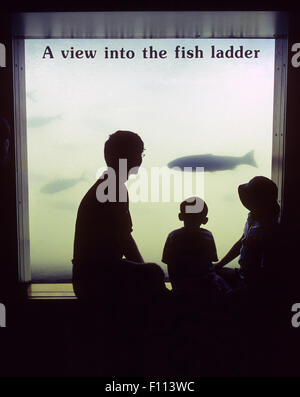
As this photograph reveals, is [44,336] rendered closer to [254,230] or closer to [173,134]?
[254,230]

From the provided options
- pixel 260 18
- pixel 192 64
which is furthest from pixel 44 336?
pixel 260 18

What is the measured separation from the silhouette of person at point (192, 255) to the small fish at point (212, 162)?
738 millimetres

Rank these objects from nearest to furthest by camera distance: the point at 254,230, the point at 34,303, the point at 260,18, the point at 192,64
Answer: the point at 254,230 < the point at 260,18 < the point at 34,303 < the point at 192,64

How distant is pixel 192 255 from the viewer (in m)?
2.15

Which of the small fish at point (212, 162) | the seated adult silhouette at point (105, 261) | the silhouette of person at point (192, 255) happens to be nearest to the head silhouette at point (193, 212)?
the silhouette of person at point (192, 255)

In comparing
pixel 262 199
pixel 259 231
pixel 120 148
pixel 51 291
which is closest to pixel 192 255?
pixel 259 231

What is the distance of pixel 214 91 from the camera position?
2.86 m

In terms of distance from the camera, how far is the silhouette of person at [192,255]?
2.14 m

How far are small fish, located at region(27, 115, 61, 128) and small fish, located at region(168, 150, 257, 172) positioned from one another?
1048 mm

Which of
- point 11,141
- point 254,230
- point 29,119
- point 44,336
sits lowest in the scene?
point 44,336

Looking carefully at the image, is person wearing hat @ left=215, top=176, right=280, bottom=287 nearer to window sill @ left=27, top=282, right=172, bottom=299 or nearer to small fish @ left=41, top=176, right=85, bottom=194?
window sill @ left=27, top=282, right=172, bottom=299

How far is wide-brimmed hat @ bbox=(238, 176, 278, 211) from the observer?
2084 millimetres

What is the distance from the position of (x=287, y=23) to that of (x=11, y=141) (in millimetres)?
2233

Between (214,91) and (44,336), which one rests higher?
(214,91)
